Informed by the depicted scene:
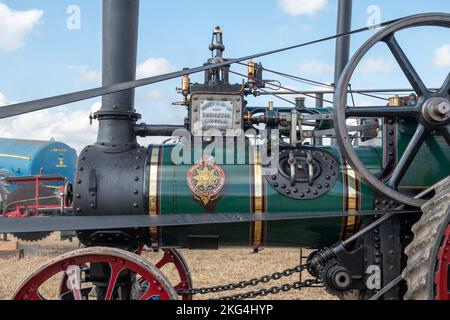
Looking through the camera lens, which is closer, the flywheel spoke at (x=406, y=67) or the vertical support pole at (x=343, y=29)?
the flywheel spoke at (x=406, y=67)

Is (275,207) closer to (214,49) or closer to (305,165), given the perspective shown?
(305,165)

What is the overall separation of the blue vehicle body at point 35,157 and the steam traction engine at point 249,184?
8.23 meters

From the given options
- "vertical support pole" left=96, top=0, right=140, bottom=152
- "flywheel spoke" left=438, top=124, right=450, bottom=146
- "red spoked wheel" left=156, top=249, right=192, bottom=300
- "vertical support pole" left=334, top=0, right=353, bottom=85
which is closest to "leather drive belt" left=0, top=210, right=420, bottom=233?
"flywheel spoke" left=438, top=124, right=450, bottom=146

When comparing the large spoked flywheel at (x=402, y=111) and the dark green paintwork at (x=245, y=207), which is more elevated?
the large spoked flywheel at (x=402, y=111)

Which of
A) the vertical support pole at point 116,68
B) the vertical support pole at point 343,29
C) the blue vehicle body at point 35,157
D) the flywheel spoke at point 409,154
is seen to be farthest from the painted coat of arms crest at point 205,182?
the blue vehicle body at point 35,157

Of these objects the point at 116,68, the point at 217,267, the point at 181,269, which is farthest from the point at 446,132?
the point at 217,267

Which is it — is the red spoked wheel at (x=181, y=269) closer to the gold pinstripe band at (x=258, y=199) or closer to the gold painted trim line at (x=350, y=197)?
the gold pinstripe band at (x=258, y=199)

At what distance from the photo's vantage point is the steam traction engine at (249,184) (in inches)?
111

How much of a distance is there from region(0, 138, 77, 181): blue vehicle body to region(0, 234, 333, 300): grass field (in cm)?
239

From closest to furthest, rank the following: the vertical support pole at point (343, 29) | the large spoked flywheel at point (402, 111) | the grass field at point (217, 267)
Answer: the large spoked flywheel at point (402, 111) < the grass field at point (217, 267) < the vertical support pole at point (343, 29)

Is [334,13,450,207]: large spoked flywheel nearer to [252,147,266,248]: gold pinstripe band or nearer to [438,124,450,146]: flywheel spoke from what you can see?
[438,124,450,146]: flywheel spoke

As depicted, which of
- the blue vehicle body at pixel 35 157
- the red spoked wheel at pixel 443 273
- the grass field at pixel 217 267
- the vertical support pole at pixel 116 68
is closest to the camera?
the red spoked wheel at pixel 443 273

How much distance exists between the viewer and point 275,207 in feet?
10.3
